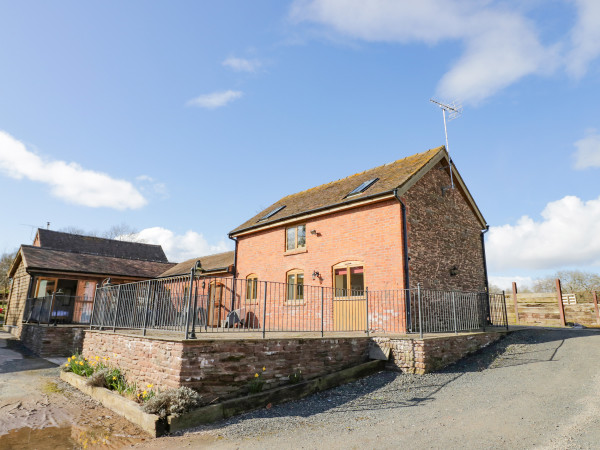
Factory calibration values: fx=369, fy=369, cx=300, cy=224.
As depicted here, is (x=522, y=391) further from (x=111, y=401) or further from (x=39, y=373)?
(x=39, y=373)

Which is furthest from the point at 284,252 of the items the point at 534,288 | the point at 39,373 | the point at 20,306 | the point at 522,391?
the point at 534,288

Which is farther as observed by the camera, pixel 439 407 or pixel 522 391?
pixel 522 391

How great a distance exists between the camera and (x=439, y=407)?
673cm

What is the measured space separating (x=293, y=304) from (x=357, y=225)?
4214mm

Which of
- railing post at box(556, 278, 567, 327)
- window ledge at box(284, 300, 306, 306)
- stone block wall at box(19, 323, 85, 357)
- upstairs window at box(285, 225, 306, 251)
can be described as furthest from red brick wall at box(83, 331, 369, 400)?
Answer: railing post at box(556, 278, 567, 327)

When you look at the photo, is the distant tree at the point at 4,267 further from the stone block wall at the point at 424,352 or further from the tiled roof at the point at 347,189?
the stone block wall at the point at 424,352

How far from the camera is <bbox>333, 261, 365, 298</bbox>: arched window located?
1296 centimetres

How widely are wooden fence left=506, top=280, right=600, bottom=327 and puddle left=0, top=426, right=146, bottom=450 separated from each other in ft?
60.6

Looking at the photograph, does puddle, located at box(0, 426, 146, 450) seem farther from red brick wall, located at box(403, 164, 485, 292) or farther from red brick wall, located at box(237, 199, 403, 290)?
red brick wall, located at box(403, 164, 485, 292)

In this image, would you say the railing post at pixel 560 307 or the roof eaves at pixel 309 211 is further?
the railing post at pixel 560 307

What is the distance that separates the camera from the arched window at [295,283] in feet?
49.4

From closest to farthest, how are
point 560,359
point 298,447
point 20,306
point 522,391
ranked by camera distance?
point 298,447 → point 522,391 → point 560,359 → point 20,306

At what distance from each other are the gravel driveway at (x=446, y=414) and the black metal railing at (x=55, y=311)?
1237 cm

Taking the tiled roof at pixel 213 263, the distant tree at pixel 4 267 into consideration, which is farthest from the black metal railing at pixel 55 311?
the distant tree at pixel 4 267
